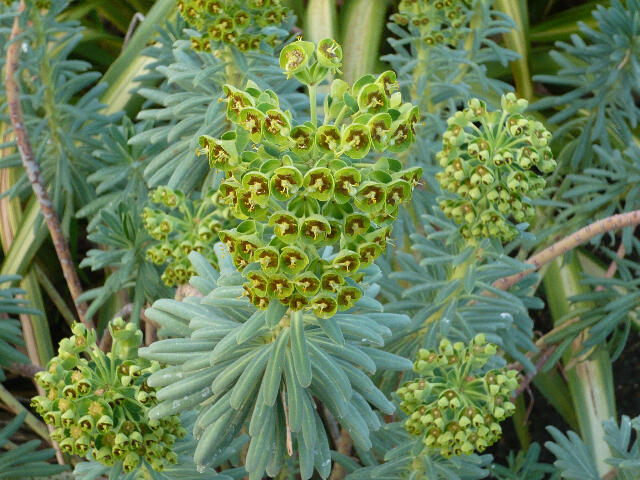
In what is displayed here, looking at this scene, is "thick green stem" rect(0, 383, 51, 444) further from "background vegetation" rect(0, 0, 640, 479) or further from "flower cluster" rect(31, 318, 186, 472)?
"flower cluster" rect(31, 318, 186, 472)

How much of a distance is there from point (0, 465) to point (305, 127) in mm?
1405

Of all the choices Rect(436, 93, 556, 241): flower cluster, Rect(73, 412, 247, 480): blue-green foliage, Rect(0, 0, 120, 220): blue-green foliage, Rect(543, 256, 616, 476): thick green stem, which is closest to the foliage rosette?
Rect(73, 412, 247, 480): blue-green foliage

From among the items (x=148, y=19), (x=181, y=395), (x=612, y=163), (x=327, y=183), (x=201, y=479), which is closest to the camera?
(x=327, y=183)

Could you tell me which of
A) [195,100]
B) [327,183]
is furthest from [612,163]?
[327,183]

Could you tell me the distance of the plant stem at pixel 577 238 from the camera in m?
1.78

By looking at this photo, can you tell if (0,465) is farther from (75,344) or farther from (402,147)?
(402,147)

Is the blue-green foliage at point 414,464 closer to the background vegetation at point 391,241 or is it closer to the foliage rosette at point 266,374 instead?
the background vegetation at point 391,241

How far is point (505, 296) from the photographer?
1.86 metres

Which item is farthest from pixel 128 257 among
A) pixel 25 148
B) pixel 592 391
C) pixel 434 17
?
pixel 592 391

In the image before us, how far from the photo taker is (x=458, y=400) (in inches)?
57.1

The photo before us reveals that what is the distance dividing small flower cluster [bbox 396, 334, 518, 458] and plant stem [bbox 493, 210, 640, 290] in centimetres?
38

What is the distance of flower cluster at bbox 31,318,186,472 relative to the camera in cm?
128

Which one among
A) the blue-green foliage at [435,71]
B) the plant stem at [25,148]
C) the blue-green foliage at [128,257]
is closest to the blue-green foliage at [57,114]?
the plant stem at [25,148]

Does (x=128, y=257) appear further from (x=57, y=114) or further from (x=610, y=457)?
(x=610, y=457)
